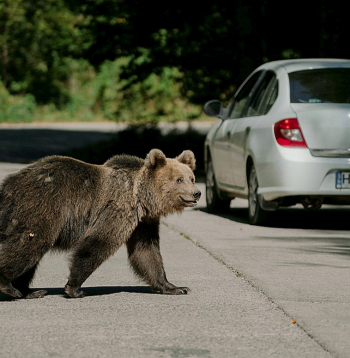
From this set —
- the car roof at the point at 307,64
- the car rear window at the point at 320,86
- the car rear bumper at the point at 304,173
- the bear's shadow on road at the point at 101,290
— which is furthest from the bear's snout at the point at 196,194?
the car roof at the point at 307,64

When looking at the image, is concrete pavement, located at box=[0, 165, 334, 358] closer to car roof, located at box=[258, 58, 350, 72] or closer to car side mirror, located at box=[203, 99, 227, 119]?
car roof, located at box=[258, 58, 350, 72]

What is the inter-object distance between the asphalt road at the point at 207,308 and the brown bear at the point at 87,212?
24 cm

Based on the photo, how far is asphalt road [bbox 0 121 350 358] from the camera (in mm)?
5613

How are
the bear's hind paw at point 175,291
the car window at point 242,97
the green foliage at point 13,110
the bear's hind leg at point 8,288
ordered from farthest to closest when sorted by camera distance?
the green foliage at point 13,110, the car window at point 242,97, the bear's hind paw at point 175,291, the bear's hind leg at point 8,288

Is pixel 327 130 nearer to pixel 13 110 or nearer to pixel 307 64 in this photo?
pixel 307 64

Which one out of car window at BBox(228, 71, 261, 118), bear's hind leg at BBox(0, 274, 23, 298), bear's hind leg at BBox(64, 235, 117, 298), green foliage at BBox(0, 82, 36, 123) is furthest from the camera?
green foliage at BBox(0, 82, 36, 123)

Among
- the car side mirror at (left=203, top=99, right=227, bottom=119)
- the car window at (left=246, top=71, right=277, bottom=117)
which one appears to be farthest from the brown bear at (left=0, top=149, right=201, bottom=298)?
the car side mirror at (left=203, top=99, right=227, bottom=119)

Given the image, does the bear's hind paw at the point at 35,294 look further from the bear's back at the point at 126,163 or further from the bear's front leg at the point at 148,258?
the bear's back at the point at 126,163

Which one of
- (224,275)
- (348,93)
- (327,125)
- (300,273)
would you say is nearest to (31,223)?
(224,275)

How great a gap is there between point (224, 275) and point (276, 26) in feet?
50.7

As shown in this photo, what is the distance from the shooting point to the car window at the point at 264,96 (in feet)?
38.6

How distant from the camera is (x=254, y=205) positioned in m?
11.8

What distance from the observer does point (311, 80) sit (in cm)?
1162

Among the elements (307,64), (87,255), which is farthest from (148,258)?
(307,64)
